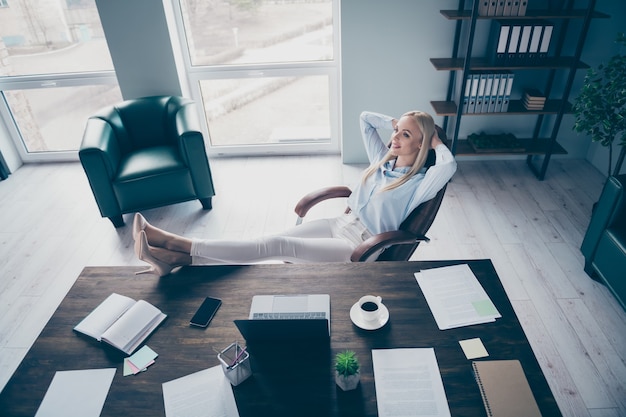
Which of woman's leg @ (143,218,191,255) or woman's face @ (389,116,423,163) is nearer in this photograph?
woman's leg @ (143,218,191,255)

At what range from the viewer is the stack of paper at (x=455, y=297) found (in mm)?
1671

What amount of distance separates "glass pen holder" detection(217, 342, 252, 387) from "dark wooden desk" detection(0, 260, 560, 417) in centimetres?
3

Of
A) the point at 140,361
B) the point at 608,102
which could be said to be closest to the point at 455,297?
the point at 140,361

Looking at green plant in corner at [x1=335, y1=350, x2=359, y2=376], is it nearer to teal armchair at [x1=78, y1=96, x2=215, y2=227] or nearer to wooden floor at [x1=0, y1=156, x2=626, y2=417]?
wooden floor at [x1=0, y1=156, x2=626, y2=417]

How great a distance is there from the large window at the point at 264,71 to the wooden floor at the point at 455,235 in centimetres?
28

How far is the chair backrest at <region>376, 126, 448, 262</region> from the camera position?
2.16 m

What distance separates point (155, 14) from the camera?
3588mm

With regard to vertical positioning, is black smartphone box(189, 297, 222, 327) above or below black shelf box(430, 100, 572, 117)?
below

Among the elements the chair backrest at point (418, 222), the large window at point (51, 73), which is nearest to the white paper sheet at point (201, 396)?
the chair backrest at point (418, 222)

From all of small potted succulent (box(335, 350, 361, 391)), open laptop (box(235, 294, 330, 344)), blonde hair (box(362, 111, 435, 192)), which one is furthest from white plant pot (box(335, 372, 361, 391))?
blonde hair (box(362, 111, 435, 192))

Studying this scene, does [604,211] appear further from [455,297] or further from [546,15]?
[546,15]

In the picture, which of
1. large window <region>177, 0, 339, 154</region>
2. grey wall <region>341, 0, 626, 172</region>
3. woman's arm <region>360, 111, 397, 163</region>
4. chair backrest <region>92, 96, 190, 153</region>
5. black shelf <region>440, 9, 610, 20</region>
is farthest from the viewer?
large window <region>177, 0, 339, 154</region>

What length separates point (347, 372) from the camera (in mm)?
1399

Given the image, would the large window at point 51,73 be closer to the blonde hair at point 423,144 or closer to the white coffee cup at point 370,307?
the blonde hair at point 423,144
